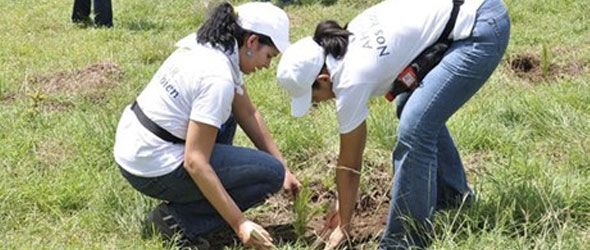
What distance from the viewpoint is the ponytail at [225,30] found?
3.19m

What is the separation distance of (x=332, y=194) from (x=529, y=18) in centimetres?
471

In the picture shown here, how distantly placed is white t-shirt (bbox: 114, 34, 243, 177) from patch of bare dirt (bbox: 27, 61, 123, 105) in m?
2.34

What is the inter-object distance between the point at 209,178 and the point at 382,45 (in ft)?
2.75

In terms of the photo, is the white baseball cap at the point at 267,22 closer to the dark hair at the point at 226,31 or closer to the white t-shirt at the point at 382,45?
the dark hair at the point at 226,31

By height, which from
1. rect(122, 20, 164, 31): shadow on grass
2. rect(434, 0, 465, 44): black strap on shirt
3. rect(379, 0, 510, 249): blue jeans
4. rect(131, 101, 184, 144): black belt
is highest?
rect(434, 0, 465, 44): black strap on shirt

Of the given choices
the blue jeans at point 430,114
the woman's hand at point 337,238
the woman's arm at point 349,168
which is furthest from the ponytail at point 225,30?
the woman's hand at point 337,238

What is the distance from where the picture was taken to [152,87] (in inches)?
132

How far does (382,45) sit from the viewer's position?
9.37 feet

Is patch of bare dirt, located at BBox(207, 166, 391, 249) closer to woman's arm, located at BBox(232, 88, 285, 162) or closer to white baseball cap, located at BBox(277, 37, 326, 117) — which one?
woman's arm, located at BBox(232, 88, 285, 162)

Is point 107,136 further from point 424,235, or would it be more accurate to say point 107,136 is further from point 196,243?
point 424,235

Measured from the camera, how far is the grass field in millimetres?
3212

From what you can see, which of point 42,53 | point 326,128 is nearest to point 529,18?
point 326,128

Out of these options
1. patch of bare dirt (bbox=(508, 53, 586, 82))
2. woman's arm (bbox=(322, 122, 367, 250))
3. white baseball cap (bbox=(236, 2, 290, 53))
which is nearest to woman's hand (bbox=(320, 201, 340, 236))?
woman's arm (bbox=(322, 122, 367, 250))

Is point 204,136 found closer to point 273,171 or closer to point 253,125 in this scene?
point 273,171
